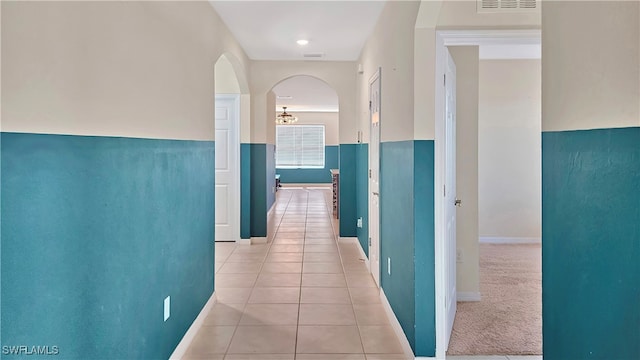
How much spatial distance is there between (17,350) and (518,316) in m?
3.25

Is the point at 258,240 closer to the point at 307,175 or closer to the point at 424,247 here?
the point at 424,247

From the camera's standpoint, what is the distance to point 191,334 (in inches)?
115

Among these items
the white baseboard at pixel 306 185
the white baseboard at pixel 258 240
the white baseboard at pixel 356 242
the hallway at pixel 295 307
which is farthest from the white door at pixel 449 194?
the white baseboard at pixel 306 185

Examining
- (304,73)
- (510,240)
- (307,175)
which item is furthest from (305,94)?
(510,240)

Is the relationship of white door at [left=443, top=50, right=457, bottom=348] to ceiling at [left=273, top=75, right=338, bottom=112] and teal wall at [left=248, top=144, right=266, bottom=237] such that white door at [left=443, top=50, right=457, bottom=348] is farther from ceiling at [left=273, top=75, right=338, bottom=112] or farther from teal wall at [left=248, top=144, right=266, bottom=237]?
ceiling at [left=273, top=75, right=338, bottom=112]

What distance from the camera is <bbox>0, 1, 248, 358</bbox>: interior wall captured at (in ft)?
4.40

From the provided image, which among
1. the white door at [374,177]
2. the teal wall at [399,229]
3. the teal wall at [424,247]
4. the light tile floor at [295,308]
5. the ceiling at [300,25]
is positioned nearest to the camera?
the teal wall at [424,247]

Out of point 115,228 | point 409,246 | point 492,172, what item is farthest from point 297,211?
point 115,228

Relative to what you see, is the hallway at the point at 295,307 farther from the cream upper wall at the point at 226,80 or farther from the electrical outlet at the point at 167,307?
the cream upper wall at the point at 226,80

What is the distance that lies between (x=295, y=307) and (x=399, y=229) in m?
1.17

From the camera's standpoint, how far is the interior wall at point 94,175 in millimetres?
1341

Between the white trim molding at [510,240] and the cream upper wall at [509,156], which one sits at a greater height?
the cream upper wall at [509,156]

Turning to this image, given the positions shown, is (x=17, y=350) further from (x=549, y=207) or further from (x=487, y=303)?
(x=487, y=303)

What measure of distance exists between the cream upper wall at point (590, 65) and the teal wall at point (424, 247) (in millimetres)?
1122
